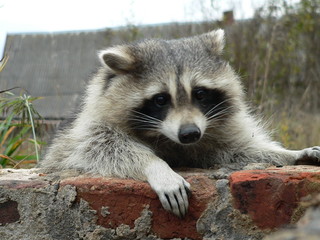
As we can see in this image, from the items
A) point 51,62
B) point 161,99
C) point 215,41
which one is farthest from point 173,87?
point 51,62

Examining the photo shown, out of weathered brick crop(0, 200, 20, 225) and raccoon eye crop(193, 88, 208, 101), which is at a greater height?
raccoon eye crop(193, 88, 208, 101)

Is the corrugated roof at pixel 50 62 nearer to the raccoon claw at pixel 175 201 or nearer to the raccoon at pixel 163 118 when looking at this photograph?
the raccoon at pixel 163 118

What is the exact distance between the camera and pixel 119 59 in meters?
3.17

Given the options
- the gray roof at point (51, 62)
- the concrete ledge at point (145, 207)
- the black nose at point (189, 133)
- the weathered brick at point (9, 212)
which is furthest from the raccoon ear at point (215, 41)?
the gray roof at point (51, 62)

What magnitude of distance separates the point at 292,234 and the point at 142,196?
1.75 m

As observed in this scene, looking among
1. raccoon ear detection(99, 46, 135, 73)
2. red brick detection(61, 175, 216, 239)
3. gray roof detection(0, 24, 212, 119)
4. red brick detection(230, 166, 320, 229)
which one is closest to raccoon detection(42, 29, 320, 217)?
raccoon ear detection(99, 46, 135, 73)

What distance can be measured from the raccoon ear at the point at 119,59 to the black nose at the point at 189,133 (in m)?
0.62

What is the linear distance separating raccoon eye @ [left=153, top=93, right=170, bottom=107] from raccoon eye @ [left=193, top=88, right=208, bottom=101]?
0.17m

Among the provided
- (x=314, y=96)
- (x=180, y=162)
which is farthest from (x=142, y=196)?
(x=314, y=96)

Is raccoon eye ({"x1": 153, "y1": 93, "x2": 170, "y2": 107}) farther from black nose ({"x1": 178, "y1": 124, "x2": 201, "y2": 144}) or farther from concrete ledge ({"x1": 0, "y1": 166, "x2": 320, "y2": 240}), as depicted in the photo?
concrete ledge ({"x1": 0, "y1": 166, "x2": 320, "y2": 240})

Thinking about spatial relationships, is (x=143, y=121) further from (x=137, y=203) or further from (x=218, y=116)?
(x=137, y=203)

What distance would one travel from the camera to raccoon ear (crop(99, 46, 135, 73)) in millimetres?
3162

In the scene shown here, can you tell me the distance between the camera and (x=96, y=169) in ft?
9.67

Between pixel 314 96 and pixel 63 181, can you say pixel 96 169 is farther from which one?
pixel 314 96
